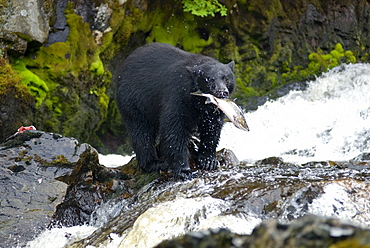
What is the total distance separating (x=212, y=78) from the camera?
19.6ft

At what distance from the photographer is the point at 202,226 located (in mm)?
4215

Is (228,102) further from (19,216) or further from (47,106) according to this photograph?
(47,106)

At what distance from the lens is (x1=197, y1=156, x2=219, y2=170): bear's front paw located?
21.1 ft

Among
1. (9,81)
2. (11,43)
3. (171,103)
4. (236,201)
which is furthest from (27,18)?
(236,201)

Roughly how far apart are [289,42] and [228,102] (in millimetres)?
7546

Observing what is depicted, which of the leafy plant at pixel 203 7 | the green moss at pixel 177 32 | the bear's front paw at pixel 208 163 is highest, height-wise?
the leafy plant at pixel 203 7

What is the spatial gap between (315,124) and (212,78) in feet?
16.1

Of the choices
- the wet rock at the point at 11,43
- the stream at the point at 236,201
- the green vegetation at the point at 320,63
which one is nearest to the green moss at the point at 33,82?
the wet rock at the point at 11,43

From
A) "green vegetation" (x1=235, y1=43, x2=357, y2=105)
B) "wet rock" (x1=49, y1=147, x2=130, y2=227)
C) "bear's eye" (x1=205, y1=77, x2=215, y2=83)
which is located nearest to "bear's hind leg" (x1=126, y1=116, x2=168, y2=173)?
"wet rock" (x1=49, y1=147, x2=130, y2=227)

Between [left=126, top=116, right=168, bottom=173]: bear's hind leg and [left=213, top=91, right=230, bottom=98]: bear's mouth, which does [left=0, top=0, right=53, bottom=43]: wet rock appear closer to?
[left=126, top=116, right=168, bottom=173]: bear's hind leg

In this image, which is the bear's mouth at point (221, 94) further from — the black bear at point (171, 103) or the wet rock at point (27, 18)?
the wet rock at point (27, 18)

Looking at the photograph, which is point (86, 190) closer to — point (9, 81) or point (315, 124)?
point (9, 81)

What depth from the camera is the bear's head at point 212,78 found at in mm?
5902

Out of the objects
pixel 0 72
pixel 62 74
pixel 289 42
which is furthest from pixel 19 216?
pixel 289 42
